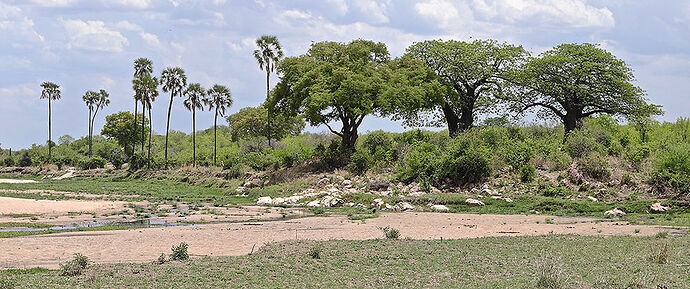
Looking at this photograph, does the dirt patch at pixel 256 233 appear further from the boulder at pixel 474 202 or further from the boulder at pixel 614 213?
the boulder at pixel 474 202

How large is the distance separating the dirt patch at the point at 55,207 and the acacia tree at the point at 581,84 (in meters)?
34.6

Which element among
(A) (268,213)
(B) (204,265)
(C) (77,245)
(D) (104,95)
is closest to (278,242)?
(B) (204,265)

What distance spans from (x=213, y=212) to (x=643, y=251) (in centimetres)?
2055

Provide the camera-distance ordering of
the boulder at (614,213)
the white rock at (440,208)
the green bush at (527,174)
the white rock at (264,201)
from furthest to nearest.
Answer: the white rock at (264,201) → the green bush at (527,174) → the white rock at (440,208) → the boulder at (614,213)

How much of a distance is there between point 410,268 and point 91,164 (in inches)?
3093

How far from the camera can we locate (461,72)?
180 ft

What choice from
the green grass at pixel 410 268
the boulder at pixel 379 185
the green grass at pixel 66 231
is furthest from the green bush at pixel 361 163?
the green grass at pixel 410 268

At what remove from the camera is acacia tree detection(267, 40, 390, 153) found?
46281 mm

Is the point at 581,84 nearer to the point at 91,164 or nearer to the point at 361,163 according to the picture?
the point at 361,163

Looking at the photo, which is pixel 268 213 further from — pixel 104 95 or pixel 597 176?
pixel 104 95

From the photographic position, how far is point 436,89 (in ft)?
170

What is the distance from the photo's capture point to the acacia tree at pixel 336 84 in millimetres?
46281

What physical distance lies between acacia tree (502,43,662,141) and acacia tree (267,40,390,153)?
13334 millimetres

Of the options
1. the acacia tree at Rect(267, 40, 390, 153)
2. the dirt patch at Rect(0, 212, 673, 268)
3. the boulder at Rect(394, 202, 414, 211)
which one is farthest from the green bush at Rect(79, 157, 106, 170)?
the dirt patch at Rect(0, 212, 673, 268)
